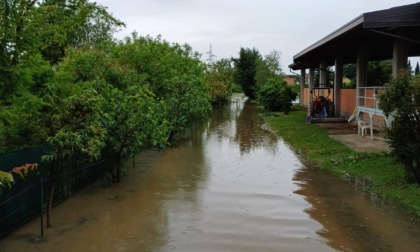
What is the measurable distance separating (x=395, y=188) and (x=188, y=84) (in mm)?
10684

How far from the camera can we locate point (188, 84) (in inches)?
731

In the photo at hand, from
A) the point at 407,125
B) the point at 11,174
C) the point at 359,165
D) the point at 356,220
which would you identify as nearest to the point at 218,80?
the point at 359,165

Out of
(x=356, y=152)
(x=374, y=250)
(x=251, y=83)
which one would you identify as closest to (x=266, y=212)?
(x=374, y=250)

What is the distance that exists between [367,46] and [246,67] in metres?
47.1

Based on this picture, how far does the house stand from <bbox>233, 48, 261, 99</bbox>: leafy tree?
3292cm

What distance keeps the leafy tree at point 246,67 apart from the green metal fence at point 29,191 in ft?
194

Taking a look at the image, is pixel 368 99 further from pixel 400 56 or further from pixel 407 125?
pixel 407 125

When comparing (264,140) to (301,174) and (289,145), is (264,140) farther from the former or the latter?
(301,174)

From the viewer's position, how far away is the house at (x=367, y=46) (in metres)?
13.8

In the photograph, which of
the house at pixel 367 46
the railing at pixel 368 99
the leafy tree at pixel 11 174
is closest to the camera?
the leafy tree at pixel 11 174

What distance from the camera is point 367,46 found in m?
22.2

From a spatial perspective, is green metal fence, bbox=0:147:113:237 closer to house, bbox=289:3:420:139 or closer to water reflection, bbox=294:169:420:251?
water reflection, bbox=294:169:420:251

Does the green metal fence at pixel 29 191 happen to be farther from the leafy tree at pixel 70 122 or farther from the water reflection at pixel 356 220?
the water reflection at pixel 356 220

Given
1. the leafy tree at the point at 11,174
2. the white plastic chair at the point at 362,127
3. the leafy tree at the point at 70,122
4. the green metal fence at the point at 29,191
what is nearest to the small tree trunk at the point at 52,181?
the leafy tree at the point at 70,122
